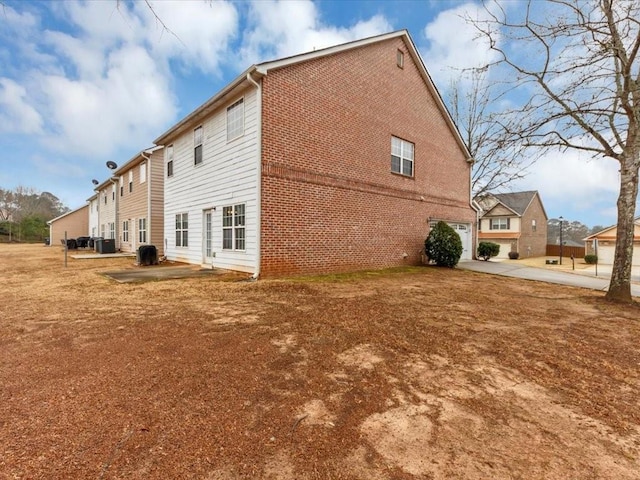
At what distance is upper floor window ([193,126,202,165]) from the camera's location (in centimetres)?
1237

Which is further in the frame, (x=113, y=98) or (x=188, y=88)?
(x=188, y=88)

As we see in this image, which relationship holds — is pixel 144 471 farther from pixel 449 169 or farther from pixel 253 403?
pixel 449 169

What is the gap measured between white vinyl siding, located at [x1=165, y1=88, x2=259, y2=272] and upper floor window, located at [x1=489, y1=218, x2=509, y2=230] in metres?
34.4

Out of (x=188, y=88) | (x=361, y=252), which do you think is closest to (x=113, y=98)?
(x=188, y=88)

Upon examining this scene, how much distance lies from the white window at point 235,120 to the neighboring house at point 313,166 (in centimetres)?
3

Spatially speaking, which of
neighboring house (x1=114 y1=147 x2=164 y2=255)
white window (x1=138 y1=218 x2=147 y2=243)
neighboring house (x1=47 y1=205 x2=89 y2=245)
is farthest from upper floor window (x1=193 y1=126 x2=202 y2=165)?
neighboring house (x1=47 y1=205 x2=89 y2=245)

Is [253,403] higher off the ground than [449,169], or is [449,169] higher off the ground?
[449,169]

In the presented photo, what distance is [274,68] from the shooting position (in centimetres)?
903

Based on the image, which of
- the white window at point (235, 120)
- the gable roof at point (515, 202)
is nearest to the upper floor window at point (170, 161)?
the white window at point (235, 120)

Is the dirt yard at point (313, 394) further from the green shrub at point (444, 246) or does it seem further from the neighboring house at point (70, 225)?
the neighboring house at point (70, 225)

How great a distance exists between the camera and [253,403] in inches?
102

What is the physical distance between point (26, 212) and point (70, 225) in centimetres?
2968

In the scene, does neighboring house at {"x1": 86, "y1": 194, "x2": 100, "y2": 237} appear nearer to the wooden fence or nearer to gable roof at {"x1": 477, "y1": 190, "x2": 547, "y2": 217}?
gable roof at {"x1": 477, "y1": 190, "x2": 547, "y2": 217}

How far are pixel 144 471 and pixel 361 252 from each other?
33.3 ft
